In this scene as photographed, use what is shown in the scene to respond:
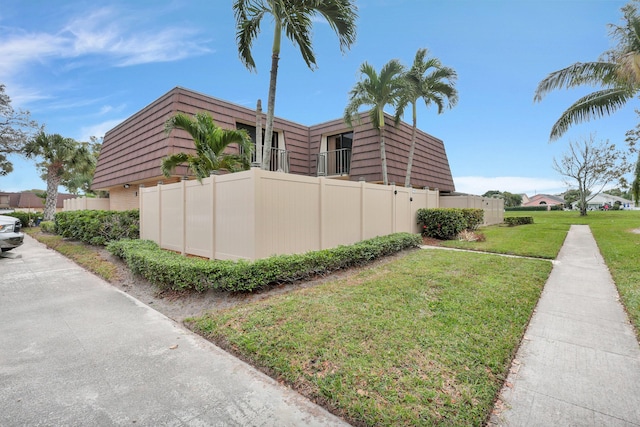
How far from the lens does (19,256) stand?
381 inches

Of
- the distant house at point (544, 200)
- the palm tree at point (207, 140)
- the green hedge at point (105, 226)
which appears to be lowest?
→ the green hedge at point (105, 226)

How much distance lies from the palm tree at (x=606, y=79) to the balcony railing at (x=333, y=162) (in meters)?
7.62

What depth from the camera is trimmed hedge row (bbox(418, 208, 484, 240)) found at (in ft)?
36.0

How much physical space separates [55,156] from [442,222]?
24769mm

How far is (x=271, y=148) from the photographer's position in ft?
36.2

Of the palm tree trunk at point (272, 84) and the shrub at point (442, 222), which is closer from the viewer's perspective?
the palm tree trunk at point (272, 84)

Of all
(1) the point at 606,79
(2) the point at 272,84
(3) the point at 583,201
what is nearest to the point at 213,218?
(2) the point at 272,84

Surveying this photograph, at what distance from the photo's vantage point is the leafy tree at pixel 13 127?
63.6 ft

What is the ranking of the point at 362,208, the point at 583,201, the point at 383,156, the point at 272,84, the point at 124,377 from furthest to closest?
the point at 583,201 → the point at 383,156 → the point at 362,208 → the point at 272,84 → the point at 124,377

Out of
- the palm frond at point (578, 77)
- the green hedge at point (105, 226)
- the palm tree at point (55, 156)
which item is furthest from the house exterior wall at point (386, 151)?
the palm tree at point (55, 156)

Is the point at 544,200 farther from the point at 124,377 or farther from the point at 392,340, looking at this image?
the point at 124,377

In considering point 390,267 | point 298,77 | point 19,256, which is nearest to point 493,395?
point 390,267

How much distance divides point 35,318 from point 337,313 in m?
4.54

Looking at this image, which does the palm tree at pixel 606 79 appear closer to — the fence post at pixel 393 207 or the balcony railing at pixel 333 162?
the fence post at pixel 393 207
